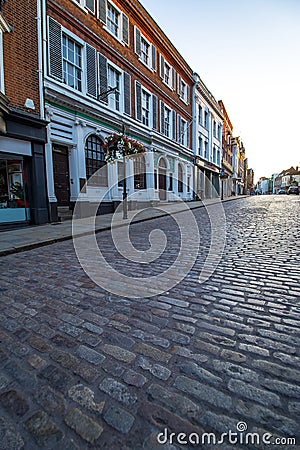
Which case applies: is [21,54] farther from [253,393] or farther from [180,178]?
[180,178]

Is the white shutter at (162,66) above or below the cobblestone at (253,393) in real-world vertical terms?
above

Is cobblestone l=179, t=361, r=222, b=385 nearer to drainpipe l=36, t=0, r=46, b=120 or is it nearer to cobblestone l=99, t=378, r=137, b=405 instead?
cobblestone l=99, t=378, r=137, b=405

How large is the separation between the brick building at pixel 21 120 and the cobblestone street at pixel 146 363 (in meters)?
6.81

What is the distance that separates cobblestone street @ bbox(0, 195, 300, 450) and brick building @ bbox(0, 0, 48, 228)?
6.81 meters

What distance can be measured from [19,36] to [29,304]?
1018 centimetres

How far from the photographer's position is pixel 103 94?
12.8 metres

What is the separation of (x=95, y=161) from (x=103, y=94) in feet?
11.1

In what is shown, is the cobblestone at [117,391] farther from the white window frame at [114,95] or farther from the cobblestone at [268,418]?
the white window frame at [114,95]

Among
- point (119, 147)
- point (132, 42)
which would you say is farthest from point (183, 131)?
point (119, 147)

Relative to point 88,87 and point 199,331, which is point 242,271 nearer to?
point 199,331

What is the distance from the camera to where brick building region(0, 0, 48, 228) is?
8.53 meters

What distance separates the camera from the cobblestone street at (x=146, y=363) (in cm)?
138

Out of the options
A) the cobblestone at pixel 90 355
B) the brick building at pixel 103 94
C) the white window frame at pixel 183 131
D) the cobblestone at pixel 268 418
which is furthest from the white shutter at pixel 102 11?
the cobblestone at pixel 268 418

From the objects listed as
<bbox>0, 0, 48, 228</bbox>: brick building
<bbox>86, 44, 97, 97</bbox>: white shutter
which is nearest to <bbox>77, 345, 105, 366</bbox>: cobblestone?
<bbox>0, 0, 48, 228</bbox>: brick building
